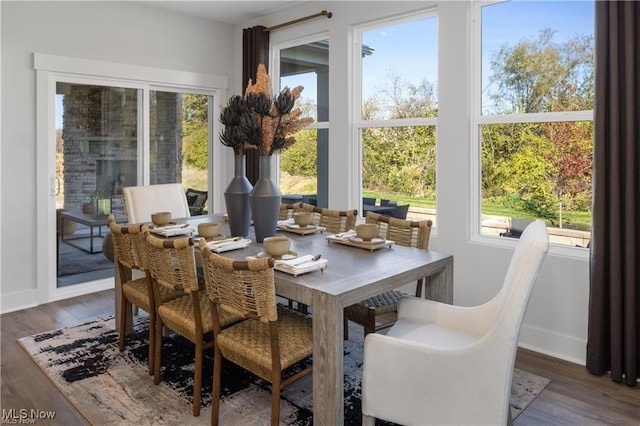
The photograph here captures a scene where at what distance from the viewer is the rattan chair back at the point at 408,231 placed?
9.01ft

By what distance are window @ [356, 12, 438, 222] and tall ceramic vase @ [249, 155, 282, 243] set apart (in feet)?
5.43

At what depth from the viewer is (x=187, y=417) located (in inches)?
89.2

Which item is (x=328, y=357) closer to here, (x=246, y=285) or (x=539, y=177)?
(x=246, y=285)

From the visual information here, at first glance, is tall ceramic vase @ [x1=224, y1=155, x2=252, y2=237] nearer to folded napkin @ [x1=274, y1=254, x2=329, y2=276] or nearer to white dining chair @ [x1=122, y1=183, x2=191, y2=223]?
folded napkin @ [x1=274, y1=254, x2=329, y2=276]

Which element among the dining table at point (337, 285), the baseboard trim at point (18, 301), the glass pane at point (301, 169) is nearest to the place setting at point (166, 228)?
the dining table at point (337, 285)

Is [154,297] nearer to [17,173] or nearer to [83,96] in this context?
[17,173]

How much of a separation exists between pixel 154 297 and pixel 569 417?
2.29 meters

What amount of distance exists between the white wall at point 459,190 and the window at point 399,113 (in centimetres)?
15

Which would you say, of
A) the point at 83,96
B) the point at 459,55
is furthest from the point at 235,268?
the point at 83,96

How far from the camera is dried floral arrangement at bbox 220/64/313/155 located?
2553mm

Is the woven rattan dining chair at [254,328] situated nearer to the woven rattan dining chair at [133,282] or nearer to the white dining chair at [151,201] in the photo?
the woven rattan dining chair at [133,282]

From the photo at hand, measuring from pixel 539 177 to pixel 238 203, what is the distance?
212cm

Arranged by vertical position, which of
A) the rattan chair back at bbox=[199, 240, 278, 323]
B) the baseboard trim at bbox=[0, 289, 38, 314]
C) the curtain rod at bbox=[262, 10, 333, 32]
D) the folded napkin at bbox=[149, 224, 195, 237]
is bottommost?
the baseboard trim at bbox=[0, 289, 38, 314]

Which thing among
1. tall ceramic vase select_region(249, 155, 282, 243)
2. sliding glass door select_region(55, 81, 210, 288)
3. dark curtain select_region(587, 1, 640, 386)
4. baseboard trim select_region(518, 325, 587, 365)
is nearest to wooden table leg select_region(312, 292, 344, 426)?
tall ceramic vase select_region(249, 155, 282, 243)
